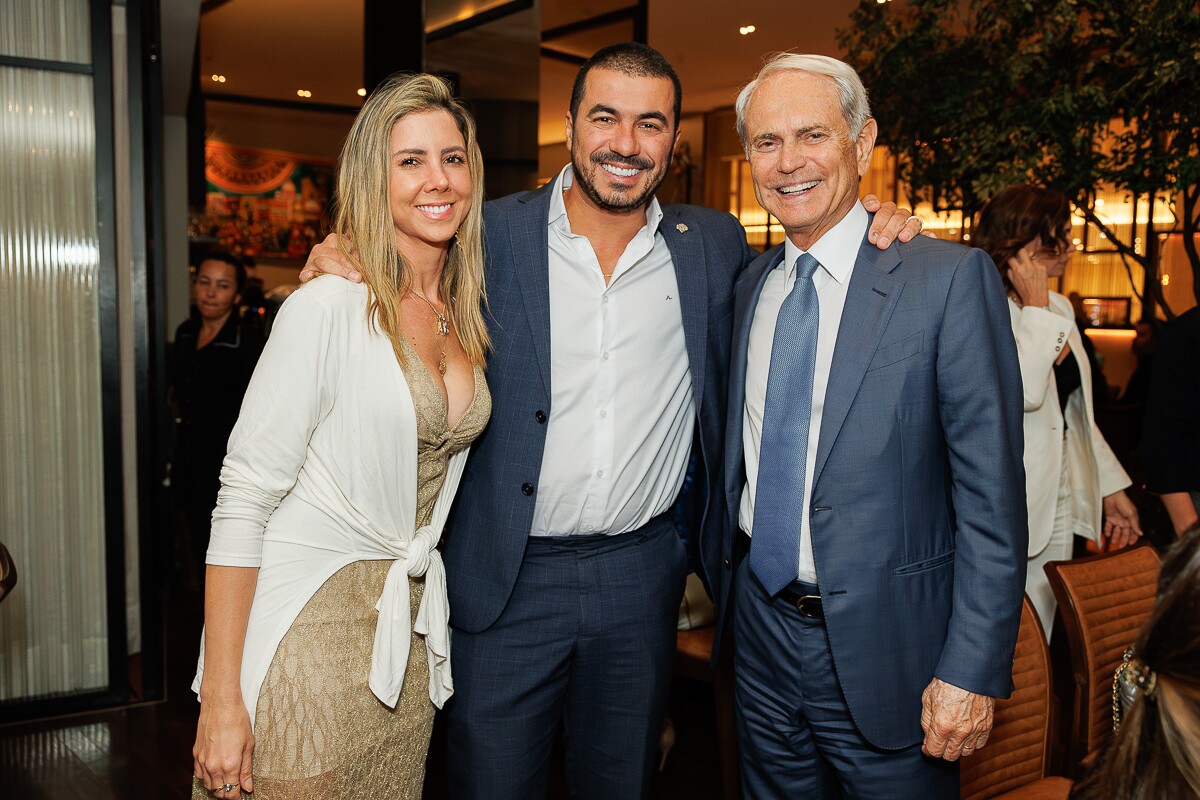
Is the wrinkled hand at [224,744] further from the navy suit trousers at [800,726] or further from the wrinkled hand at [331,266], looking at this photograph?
the navy suit trousers at [800,726]

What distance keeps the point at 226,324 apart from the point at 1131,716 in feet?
14.7

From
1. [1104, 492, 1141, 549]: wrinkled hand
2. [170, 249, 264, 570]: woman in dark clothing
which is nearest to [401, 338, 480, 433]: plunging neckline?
[1104, 492, 1141, 549]: wrinkled hand

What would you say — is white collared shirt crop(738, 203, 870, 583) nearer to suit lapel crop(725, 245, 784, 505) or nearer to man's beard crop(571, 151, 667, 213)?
suit lapel crop(725, 245, 784, 505)

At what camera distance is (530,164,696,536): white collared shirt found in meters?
2.09

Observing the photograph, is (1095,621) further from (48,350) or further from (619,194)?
(48,350)

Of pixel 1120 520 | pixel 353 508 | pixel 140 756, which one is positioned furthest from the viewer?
pixel 140 756

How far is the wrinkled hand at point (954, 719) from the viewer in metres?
1.63

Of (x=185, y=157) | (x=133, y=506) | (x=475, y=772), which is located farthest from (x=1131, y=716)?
(x=185, y=157)

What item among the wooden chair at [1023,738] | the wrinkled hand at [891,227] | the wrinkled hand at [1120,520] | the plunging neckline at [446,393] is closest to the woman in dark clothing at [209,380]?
the plunging neckline at [446,393]

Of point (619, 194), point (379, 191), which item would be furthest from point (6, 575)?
point (619, 194)

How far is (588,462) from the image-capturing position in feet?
6.86

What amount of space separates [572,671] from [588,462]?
496mm

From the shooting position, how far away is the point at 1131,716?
97 cm

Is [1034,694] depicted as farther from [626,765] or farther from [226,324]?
[226,324]
